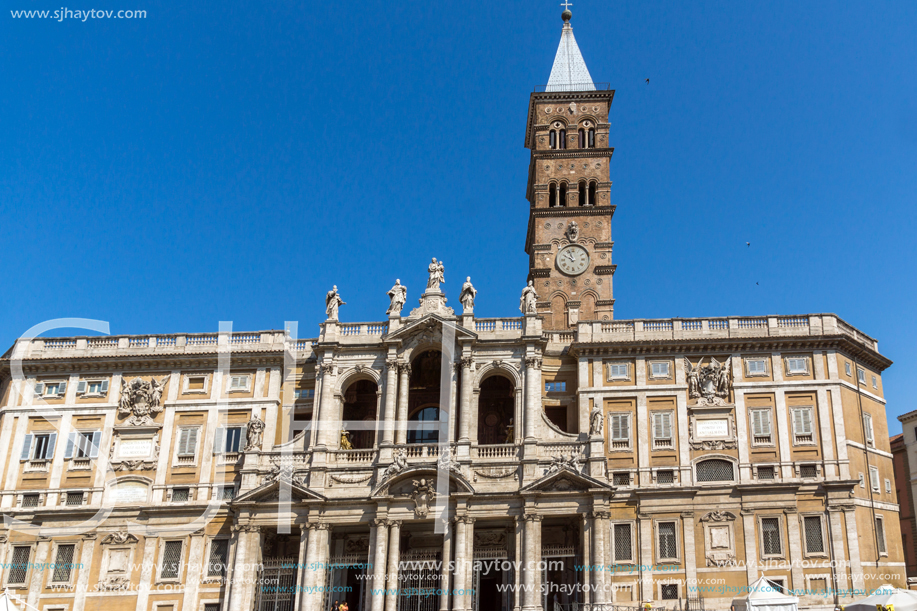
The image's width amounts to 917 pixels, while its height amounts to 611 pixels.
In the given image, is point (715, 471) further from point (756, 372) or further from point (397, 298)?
point (397, 298)

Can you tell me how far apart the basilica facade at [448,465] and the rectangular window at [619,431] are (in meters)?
0.11

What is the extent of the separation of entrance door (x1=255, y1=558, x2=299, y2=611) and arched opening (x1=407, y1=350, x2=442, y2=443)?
32.7 ft

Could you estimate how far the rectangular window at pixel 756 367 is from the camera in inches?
1932

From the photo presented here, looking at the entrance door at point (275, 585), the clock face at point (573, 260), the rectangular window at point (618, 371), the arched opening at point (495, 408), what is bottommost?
the entrance door at point (275, 585)

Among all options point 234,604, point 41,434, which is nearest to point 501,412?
point 234,604

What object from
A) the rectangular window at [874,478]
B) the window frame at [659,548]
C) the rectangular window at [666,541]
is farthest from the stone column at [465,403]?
the rectangular window at [874,478]

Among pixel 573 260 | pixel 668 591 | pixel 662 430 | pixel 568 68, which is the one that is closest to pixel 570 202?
pixel 573 260

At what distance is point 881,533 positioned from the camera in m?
47.2

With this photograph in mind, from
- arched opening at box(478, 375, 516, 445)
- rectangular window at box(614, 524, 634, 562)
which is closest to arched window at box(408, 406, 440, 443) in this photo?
arched opening at box(478, 375, 516, 445)

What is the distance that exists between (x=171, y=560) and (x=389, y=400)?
14.8m

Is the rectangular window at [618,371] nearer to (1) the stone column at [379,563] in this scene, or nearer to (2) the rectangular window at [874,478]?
(2) the rectangular window at [874,478]

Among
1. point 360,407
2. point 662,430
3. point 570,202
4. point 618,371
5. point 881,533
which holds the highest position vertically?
point 570,202

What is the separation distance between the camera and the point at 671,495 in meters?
46.4

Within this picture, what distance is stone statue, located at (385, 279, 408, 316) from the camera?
167 feet
